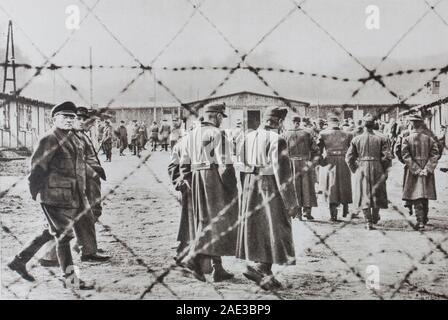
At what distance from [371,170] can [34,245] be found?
3.03m

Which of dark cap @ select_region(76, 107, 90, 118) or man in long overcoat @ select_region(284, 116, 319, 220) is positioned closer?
dark cap @ select_region(76, 107, 90, 118)

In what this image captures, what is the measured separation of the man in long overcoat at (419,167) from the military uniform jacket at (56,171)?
2.91 meters

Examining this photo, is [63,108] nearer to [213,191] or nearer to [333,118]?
[213,191]

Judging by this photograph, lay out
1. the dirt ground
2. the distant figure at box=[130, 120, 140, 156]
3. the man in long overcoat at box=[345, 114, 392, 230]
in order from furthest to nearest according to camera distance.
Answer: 1. the man in long overcoat at box=[345, 114, 392, 230]
2. the distant figure at box=[130, 120, 140, 156]
3. the dirt ground

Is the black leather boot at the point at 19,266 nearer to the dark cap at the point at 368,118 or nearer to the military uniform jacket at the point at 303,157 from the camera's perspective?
the military uniform jacket at the point at 303,157

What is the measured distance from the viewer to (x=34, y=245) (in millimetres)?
3990

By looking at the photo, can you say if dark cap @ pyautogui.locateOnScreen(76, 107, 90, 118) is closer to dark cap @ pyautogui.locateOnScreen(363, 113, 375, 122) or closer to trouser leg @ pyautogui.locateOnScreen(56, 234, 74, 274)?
trouser leg @ pyautogui.locateOnScreen(56, 234, 74, 274)

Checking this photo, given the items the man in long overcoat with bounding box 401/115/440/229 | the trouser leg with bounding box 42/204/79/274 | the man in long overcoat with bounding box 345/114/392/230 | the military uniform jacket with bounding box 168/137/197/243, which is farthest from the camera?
the man in long overcoat with bounding box 345/114/392/230

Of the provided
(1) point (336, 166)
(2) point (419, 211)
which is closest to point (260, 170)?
(2) point (419, 211)

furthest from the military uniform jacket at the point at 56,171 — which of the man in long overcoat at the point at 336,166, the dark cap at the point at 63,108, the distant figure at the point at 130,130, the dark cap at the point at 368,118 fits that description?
the man in long overcoat at the point at 336,166

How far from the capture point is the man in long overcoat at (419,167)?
5160 mm

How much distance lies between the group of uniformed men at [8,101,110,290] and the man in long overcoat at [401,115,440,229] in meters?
2.77

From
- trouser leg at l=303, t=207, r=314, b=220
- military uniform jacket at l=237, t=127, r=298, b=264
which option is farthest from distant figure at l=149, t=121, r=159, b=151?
trouser leg at l=303, t=207, r=314, b=220

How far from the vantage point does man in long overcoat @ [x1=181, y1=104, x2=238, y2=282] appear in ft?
13.4
